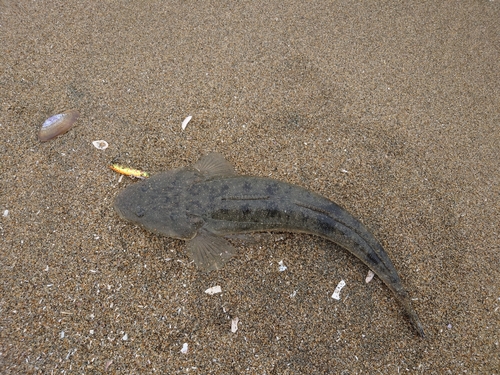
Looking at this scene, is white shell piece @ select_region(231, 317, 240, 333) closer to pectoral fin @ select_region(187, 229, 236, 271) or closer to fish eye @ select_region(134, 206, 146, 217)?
pectoral fin @ select_region(187, 229, 236, 271)

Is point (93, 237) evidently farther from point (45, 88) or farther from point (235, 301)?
point (45, 88)

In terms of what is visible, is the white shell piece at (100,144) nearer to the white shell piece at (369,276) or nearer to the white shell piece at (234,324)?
the white shell piece at (234,324)

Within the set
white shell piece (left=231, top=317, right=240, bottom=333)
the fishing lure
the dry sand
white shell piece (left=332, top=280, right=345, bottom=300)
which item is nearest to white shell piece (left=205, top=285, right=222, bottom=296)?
the dry sand

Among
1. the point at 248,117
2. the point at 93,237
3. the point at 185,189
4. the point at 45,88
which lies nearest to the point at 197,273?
the point at 185,189

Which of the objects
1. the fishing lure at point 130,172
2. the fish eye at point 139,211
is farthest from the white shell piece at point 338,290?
the fishing lure at point 130,172

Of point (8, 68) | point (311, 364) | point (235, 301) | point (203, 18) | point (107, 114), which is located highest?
point (203, 18)

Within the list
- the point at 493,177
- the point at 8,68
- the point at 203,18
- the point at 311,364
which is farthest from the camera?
the point at 203,18

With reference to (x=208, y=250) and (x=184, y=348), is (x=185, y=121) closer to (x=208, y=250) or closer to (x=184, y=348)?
(x=208, y=250)
